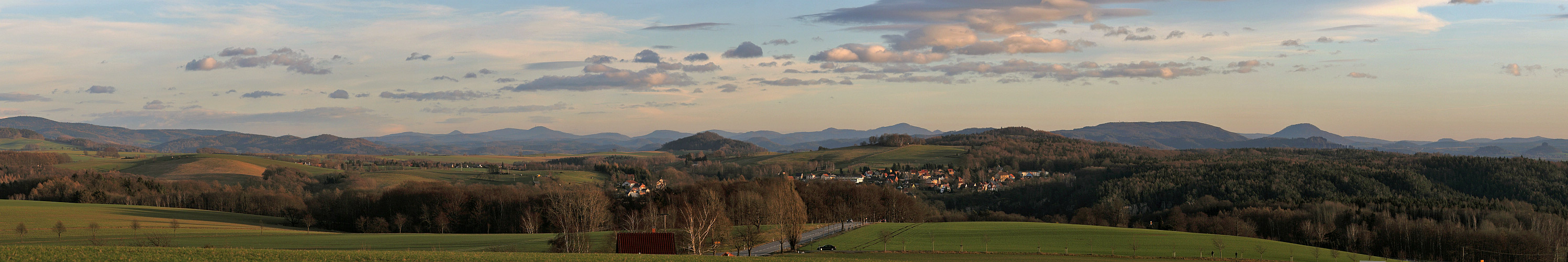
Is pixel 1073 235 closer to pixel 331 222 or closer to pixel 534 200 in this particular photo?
pixel 534 200

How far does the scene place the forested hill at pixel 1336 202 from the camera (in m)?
91.1

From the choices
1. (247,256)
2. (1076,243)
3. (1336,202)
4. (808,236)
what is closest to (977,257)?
(1076,243)

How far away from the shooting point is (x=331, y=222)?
105562mm

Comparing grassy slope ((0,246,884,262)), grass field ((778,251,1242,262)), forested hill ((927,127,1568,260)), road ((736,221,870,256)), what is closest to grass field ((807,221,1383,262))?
grass field ((778,251,1242,262))

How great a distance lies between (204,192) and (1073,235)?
462 feet

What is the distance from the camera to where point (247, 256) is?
1146 inches

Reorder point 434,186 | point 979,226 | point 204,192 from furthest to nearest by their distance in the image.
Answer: point 204,192, point 434,186, point 979,226

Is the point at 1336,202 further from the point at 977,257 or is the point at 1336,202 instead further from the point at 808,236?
the point at 977,257

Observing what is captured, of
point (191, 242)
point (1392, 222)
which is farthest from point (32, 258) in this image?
point (1392, 222)

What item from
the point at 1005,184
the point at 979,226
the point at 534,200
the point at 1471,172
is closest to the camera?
the point at 979,226

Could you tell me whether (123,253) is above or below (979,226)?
above

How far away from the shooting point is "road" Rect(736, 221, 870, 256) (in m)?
62.2

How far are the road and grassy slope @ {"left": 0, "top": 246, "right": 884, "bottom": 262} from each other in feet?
76.4

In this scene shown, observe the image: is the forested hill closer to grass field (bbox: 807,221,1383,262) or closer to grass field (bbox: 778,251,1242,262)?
grass field (bbox: 807,221,1383,262)
